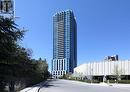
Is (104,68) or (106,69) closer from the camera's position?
(106,69)

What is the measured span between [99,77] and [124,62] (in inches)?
685

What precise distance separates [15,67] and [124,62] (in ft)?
393

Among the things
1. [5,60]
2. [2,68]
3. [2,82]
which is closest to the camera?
[5,60]

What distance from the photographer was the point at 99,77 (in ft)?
482

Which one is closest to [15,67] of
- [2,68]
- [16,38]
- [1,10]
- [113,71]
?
[2,68]

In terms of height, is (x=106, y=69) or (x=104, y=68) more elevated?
(x=104, y=68)

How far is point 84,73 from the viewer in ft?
523

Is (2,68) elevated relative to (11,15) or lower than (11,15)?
lower

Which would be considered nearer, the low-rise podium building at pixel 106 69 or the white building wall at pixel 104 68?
the low-rise podium building at pixel 106 69

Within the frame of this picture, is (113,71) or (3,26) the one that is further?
(113,71)

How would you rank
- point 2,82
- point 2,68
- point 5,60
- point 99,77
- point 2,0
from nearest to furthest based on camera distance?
point 2,0
point 5,60
point 2,68
point 2,82
point 99,77

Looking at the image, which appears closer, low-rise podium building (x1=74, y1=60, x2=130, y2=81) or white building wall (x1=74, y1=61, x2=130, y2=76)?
low-rise podium building (x1=74, y1=60, x2=130, y2=81)

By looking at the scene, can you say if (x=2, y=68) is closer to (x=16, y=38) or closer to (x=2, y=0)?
(x=16, y=38)

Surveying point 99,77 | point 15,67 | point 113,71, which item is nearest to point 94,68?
point 99,77
